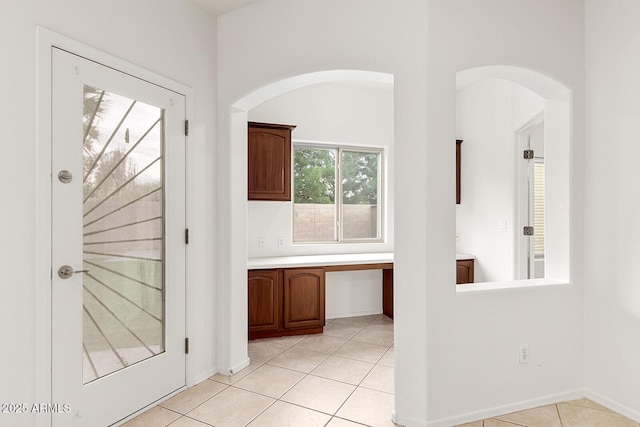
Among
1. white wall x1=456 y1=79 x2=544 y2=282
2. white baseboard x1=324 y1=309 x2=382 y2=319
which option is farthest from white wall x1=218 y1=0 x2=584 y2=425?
white baseboard x1=324 y1=309 x2=382 y2=319

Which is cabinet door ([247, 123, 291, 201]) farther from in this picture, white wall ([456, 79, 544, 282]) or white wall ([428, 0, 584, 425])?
white wall ([456, 79, 544, 282])

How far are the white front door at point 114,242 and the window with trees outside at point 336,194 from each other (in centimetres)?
196

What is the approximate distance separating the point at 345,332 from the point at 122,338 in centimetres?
235

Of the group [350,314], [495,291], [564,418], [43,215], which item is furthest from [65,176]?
[350,314]

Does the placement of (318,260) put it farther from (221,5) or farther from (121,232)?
(221,5)

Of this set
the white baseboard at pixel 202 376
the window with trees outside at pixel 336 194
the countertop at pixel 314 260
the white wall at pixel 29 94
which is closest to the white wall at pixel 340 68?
the white baseboard at pixel 202 376

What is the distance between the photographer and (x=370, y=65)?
7.89 ft

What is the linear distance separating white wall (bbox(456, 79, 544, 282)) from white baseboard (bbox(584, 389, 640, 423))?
1351 mm

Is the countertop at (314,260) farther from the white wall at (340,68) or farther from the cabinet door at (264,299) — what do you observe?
the white wall at (340,68)

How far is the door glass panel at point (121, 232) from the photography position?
2076 millimetres

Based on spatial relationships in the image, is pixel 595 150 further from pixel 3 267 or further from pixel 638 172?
pixel 3 267

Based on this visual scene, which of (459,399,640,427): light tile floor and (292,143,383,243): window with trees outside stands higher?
(292,143,383,243): window with trees outside

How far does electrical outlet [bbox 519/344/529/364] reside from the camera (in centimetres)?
239

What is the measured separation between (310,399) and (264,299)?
1296 mm
